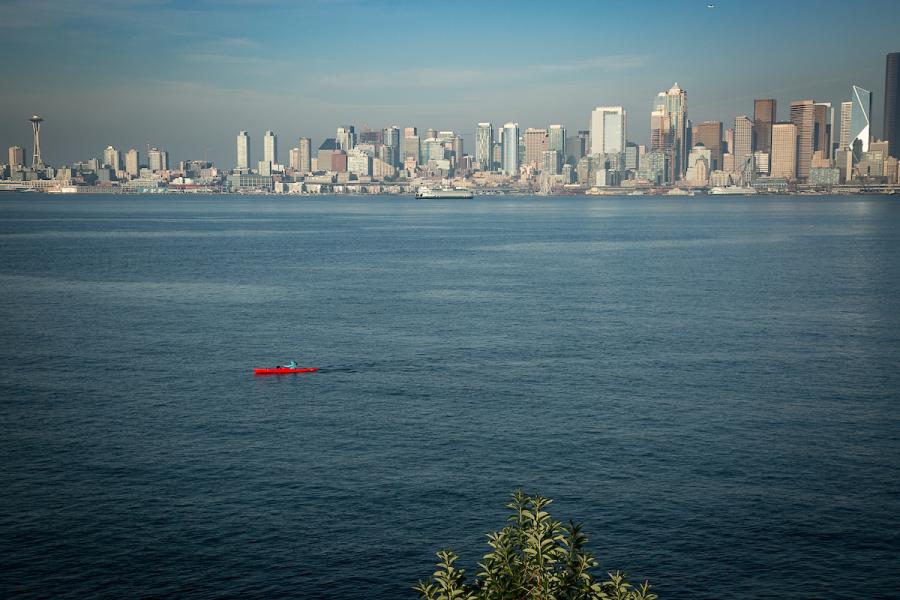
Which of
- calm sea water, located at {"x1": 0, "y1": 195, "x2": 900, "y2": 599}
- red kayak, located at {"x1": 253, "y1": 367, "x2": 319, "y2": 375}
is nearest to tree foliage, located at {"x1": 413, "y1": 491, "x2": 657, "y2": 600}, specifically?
calm sea water, located at {"x1": 0, "y1": 195, "x2": 900, "y2": 599}

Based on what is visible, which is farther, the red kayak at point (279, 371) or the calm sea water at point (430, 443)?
the red kayak at point (279, 371)

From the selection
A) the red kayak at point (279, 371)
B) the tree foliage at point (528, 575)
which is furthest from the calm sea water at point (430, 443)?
the tree foliage at point (528, 575)

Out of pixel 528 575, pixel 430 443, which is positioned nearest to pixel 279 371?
pixel 430 443

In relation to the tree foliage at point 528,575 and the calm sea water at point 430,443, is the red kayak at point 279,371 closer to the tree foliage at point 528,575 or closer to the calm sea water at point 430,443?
the calm sea water at point 430,443

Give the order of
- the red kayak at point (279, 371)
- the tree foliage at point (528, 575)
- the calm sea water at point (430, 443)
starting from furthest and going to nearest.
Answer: the red kayak at point (279, 371) → the calm sea water at point (430, 443) → the tree foliage at point (528, 575)

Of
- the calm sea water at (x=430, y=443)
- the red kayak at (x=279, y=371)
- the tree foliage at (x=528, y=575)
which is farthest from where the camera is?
the red kayak at (x=279, y=371)

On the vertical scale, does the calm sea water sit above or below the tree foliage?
below

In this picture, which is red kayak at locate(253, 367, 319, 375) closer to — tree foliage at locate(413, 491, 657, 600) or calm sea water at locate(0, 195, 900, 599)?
calm sea water at locate(0, 195, 900, 599)

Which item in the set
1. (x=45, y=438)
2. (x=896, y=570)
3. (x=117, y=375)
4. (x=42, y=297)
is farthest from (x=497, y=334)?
(x=42, y=297)

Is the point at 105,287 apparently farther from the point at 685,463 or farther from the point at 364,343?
the point at 685,463
